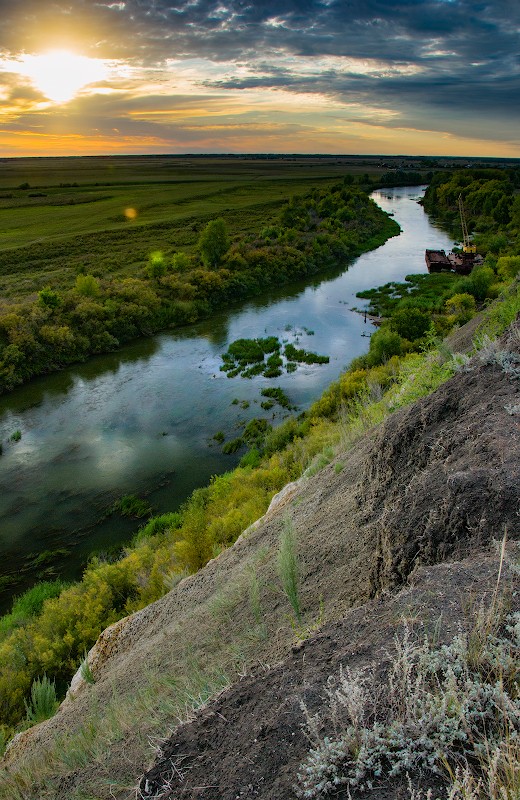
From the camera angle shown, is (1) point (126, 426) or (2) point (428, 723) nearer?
(2) point (428, 723)

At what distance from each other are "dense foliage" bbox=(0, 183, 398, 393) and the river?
1.60 metres

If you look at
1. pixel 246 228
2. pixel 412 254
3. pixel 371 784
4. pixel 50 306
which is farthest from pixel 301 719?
pixel 246 228

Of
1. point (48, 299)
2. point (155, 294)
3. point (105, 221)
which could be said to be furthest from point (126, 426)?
point (105, 221)

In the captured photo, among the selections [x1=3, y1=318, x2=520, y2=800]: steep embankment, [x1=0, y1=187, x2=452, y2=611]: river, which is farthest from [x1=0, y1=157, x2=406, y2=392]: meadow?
[x1=3, y1=318, x2=520, y2=800]: steep embankment

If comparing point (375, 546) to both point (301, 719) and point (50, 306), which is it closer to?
point (301, 719)

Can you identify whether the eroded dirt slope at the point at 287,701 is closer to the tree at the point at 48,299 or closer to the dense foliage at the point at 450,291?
the dense foliage at the point at 450,291

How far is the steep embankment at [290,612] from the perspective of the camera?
3.48 meters

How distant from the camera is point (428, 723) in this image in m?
2.69

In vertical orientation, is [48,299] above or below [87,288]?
below

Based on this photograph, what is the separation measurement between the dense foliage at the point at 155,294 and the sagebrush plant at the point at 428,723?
3063 centimetres

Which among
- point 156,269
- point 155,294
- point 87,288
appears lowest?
point 155,294

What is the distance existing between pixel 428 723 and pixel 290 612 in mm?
3416

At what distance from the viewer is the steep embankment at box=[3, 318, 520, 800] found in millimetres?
3482

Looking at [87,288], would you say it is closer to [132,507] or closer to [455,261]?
[132,507]
